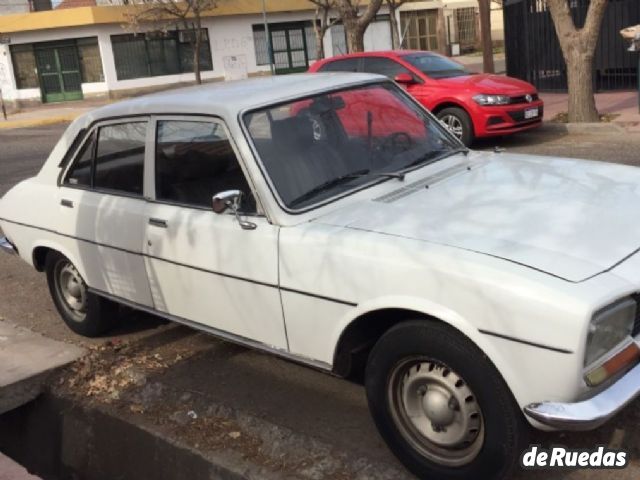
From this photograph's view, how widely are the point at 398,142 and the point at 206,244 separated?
125 cm

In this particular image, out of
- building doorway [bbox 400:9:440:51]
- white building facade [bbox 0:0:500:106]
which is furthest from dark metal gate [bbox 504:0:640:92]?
building doorway [bbox 400:9:440:51]

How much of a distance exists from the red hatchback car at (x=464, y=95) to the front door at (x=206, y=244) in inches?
307

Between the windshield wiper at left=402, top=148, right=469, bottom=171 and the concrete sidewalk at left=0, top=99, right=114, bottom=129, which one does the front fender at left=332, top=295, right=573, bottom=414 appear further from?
the concrete sidewalk at left=0, top=99, right=114, bottom=129

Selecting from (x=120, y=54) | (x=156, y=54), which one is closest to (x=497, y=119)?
(x=120, y=54)

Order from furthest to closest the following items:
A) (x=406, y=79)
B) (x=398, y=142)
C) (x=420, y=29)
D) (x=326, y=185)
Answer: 1. (x=420, y=29)
2. (x=406, y=79)
3. (x=398, y=142)
4. (x=326, y=185)

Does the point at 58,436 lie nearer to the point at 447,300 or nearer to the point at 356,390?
the point at 356,390

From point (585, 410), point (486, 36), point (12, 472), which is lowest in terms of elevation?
point (12, 472)

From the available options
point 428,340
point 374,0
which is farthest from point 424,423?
point 374,0

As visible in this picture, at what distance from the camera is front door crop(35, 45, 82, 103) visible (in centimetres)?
3197

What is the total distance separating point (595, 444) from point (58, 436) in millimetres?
3188

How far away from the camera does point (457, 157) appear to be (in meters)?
4.24

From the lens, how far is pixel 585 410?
2.55 m

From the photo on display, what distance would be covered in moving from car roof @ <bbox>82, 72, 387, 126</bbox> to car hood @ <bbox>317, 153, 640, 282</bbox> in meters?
0.76

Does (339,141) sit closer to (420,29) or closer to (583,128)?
(583,128)
